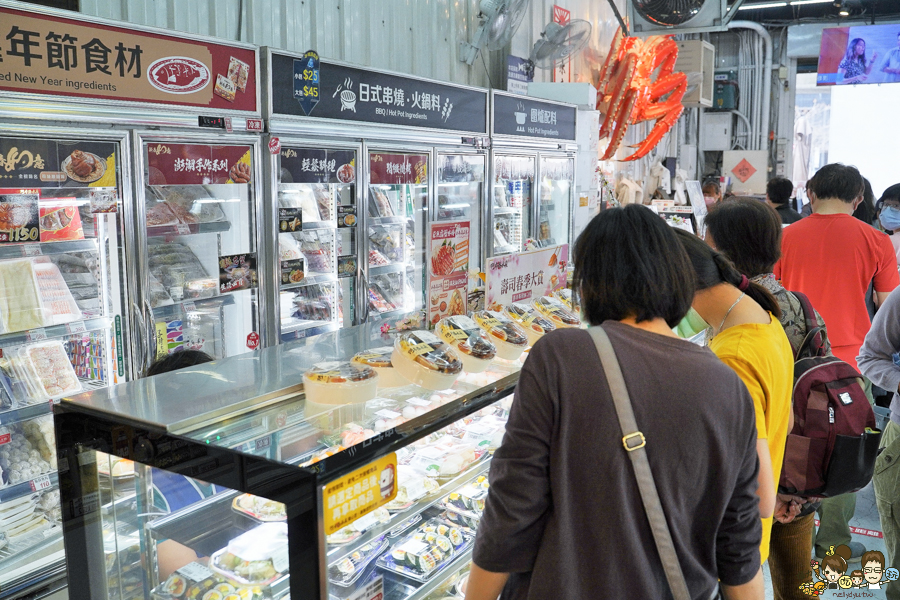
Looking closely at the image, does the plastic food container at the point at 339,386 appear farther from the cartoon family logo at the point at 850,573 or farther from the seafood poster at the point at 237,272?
the cartoon family logo at the point at 850,573

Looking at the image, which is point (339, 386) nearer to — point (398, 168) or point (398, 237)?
point (398, 168)

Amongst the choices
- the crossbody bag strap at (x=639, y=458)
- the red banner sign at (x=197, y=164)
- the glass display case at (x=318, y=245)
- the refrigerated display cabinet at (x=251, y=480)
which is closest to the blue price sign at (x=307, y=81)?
the glass display case at (x=318, y=245)

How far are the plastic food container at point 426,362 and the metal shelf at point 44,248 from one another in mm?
1911

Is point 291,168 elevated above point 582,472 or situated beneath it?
elevated above

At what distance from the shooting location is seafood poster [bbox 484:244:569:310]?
2.68m

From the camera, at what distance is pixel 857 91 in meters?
12.4

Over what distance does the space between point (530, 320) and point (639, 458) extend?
139cm

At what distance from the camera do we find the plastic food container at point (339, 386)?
1863 mm

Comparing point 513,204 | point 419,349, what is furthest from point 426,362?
point 513,204

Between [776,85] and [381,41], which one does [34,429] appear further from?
[776,85]

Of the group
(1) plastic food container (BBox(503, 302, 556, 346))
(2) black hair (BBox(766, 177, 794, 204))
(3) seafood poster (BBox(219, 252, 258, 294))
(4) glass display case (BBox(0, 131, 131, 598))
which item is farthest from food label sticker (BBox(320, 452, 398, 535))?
(2) black hair (BBox(766, 177, 794, 204))

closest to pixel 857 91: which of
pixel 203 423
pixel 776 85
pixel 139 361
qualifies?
pixel 776 85

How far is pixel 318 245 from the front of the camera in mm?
4891

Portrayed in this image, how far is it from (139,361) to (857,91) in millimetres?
12661
